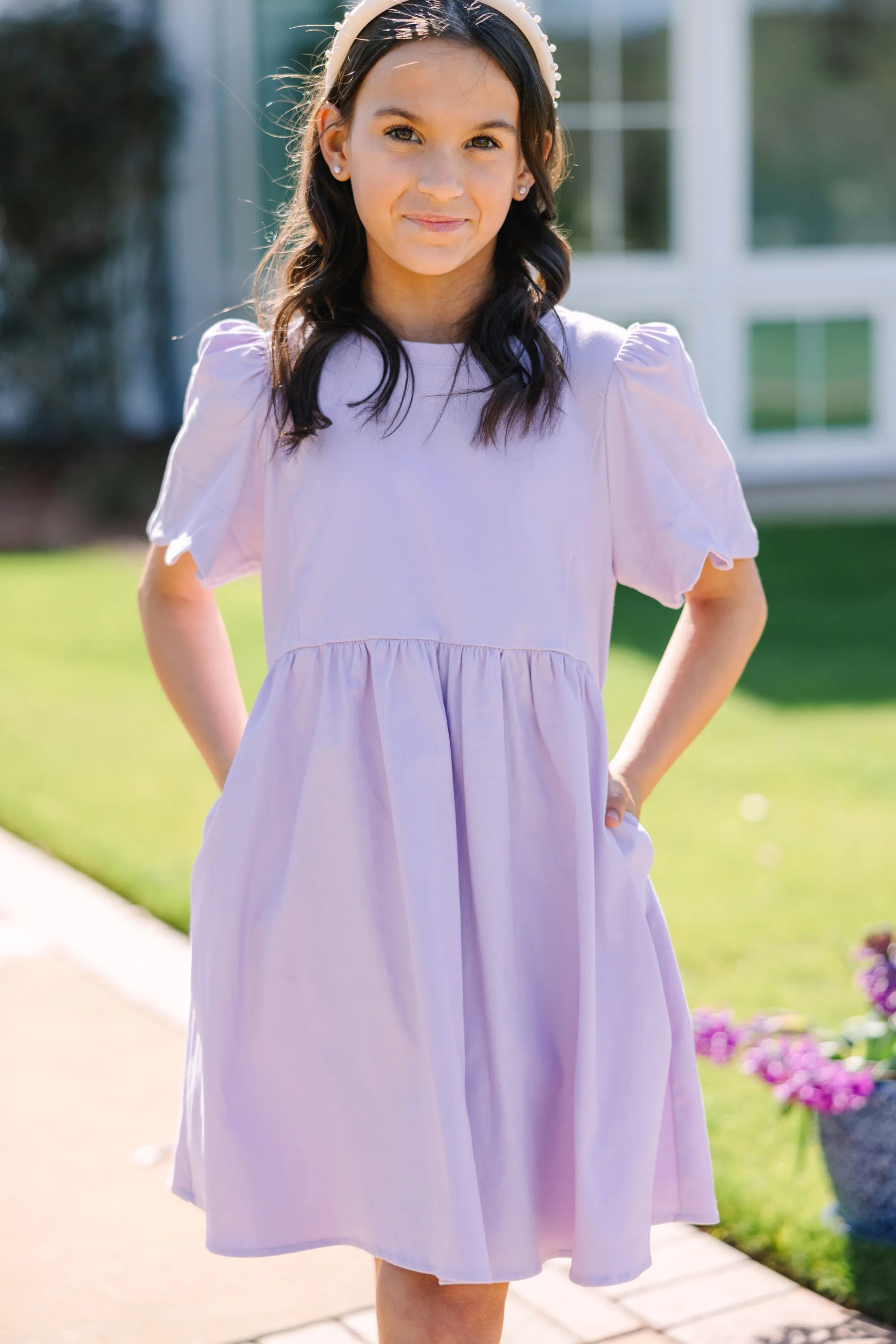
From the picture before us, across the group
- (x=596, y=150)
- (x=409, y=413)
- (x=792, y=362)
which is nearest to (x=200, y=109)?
(x=596, y=150)

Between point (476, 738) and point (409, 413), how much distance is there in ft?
1.16

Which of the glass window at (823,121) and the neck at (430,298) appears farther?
the glass window at (823,121)

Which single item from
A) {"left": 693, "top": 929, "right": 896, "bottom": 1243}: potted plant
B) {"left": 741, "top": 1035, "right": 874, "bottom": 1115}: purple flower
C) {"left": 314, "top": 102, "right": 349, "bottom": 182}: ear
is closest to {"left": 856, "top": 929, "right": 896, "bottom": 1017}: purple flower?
{"left": 693, "top": 929, "right": 896, "bottom": 1243}: potted plant

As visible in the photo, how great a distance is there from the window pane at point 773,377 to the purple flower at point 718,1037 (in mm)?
7605

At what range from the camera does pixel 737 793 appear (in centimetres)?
495

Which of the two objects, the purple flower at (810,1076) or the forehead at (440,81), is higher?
the forehead at (440,81)

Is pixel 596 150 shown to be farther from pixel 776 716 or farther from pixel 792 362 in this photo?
pixel 776 716

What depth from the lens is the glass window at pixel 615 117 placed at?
926 cm

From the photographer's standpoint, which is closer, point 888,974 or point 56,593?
point 888,974

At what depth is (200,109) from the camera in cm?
1055

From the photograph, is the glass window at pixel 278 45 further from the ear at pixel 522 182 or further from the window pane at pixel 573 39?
the ear at pixel 522 182

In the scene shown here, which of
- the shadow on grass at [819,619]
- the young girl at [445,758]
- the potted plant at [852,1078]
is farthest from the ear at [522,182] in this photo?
the shadow on grass at [819,619]

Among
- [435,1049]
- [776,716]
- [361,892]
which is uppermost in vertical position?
[361,892]

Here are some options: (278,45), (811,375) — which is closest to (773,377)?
(811,375)
